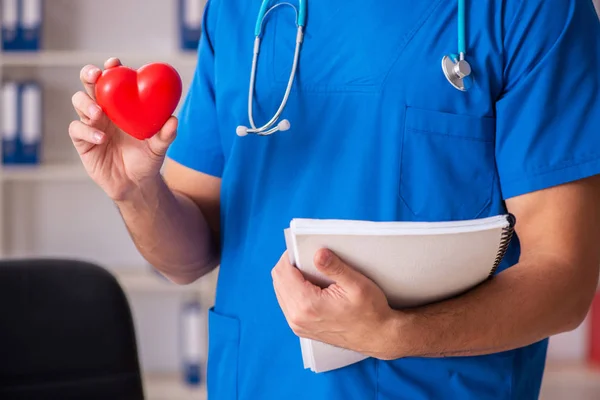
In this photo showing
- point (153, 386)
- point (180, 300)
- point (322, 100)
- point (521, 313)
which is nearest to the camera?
point (521, 313)

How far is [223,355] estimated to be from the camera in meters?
1.16

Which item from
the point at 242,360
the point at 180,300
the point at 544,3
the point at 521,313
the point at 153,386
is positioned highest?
the point at 544,3

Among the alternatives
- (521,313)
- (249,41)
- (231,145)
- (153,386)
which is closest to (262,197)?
(231,145)

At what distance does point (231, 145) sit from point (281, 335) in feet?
0.94

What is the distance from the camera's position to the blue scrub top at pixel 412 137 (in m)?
1.02

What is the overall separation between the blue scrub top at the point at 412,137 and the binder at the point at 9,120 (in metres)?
2.07

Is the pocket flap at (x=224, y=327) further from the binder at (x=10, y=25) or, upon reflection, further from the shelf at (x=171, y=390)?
the binder at (x=10, y=25)

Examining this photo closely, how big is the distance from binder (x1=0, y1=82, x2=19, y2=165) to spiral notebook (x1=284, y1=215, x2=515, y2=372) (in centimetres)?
235

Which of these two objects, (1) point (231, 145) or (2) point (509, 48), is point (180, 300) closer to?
(1) point (231, 145)

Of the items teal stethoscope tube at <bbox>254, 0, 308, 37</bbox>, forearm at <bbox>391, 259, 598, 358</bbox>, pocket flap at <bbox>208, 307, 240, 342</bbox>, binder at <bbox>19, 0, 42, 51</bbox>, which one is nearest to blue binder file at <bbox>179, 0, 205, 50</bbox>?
binder at <bbox>19, 0, 42, 51</bbox>

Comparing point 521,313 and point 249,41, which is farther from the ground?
point 249,41

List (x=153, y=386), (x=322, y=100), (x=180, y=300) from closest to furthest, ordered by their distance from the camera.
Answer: (x=322, y=100) < (x=153, y=386) < (x=180, y=300)

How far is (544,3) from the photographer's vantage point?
102cm

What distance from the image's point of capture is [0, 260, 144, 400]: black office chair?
4.00 feet
